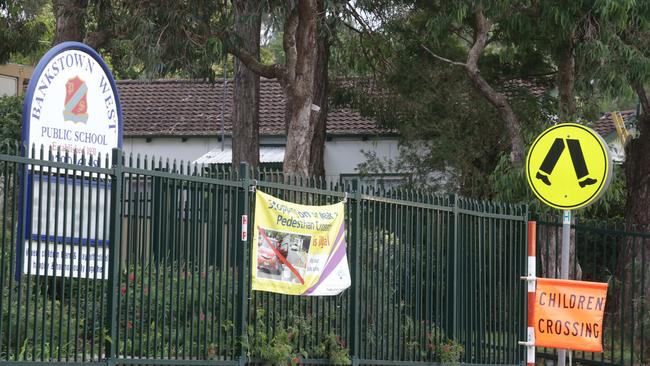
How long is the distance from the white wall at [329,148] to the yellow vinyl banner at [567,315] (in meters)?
16.1

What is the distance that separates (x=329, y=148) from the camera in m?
30.6

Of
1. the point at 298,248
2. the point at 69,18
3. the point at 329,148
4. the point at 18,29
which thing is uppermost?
the point at 18,29

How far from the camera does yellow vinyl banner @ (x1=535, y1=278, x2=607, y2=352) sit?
37.9 ft

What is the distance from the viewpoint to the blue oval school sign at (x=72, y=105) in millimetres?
10195

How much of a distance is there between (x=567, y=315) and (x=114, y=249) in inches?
186

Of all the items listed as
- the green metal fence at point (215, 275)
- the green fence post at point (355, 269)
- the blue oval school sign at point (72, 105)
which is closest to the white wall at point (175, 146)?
the green metal fence at point (215, 275)

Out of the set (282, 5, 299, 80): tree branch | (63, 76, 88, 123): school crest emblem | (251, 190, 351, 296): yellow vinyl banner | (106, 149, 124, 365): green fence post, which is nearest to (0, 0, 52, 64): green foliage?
(282, 5, 299, 80): tree branch

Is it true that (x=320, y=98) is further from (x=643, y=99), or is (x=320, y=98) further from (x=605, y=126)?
(x=605, y=126)

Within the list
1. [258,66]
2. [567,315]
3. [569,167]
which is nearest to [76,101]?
[569,167]

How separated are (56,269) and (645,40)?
13211mm

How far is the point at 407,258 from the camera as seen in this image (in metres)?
13.2

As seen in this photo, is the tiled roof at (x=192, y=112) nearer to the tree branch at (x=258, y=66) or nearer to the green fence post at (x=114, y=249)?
the tree branch at (x=258, y=66)

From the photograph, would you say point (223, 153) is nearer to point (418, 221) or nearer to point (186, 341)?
point (418, 221)

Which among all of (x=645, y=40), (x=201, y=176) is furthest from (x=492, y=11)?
(x=201, y=176)
